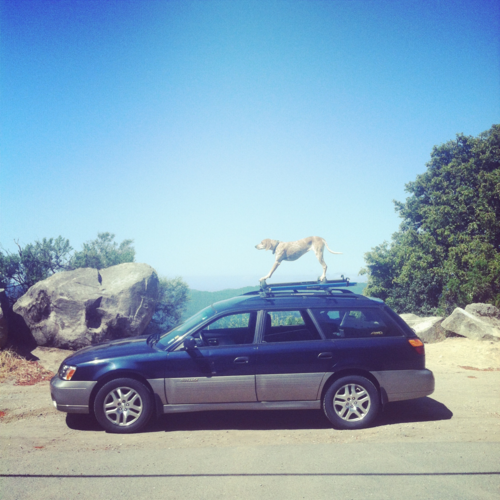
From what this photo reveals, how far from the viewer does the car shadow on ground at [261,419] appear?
5.78 metres

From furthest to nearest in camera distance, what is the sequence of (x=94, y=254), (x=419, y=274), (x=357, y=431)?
(x=419, y=274)
(x=94, y=254)
(x=357, y=431)

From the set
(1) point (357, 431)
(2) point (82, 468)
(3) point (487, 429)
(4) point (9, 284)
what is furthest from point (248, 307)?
(4) point (9, 284)

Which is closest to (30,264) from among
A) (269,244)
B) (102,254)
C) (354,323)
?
(102,254)

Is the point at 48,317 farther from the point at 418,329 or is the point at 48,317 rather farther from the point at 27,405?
the point at 418,329

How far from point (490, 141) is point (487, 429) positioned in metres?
23.9

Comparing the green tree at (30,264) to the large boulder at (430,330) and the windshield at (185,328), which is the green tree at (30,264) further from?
the large boulder at (430,330)

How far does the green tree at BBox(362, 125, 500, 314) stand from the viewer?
2222cm

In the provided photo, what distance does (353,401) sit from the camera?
5668mm

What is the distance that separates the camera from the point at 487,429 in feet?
18.6

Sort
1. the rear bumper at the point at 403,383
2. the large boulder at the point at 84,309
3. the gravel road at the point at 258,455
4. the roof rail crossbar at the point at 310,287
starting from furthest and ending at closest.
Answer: the large boulder at the point at 84,309, the roof rail crossbar at the point at 310,287, the rear bumper at the point at 403,383, the gravel road at the point at 258,455

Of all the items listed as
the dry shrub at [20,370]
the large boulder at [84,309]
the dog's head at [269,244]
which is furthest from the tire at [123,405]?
the large boulder at [84,309]

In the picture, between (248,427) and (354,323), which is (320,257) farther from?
(248,427)

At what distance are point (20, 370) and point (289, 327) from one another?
21.4 ft

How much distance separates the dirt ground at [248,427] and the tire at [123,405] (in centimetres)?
13
